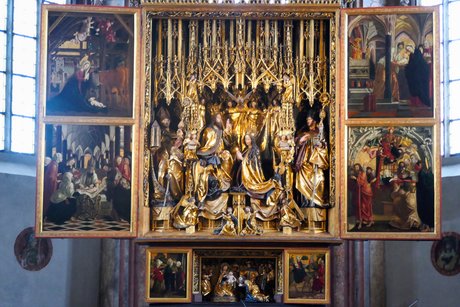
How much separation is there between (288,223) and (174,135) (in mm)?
2311

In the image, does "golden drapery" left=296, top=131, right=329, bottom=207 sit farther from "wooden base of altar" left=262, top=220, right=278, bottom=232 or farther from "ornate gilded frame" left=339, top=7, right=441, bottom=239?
"wooden base of altar" left=262, top=220, right=278, bottom=232

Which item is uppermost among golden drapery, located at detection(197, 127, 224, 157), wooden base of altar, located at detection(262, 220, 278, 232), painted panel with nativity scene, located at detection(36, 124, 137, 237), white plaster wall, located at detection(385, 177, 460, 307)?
golden drapery, located at detection(197, 127, 224, 157)

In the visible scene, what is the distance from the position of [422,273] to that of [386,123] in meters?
2.99

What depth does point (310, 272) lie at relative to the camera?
2020 centimetres

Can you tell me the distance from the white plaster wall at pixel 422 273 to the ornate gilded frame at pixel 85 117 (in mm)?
4659

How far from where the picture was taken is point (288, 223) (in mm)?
20266

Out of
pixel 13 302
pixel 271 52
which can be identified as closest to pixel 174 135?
pixel 271 52

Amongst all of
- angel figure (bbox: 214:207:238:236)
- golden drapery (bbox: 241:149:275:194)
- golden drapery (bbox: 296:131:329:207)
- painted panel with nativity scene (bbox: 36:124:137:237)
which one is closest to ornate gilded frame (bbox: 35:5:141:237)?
painted panel with nativity scene (bbox: 36:124:137:237)

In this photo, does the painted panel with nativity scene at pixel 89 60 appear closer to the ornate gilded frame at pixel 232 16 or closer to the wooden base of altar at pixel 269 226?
the ornate gilded frame at pixel 232 16

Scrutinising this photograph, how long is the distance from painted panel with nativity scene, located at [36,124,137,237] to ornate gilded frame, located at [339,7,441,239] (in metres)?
3.26

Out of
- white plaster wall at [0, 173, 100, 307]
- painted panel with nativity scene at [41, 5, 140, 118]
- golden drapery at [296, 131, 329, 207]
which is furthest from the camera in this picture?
white plaster wall at [0, 173, 100, 307]

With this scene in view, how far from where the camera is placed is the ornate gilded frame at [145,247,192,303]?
2016 cm

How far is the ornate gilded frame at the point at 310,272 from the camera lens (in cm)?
2012

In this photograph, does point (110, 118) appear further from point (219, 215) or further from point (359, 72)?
point (359, 72)
